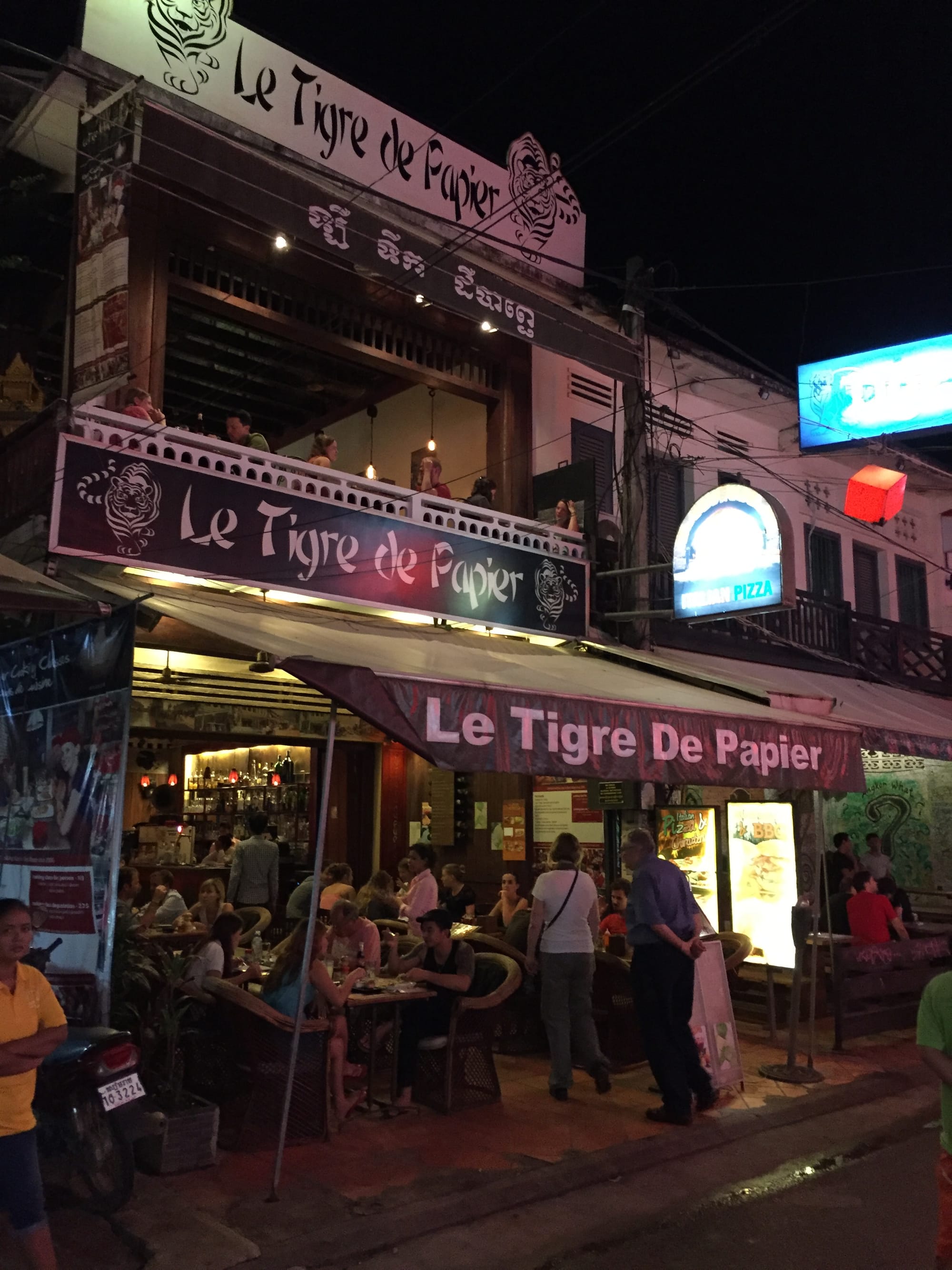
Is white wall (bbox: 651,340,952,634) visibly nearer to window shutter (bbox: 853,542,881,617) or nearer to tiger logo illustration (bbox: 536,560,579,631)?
window shutter (bbox: 853,542,881,617)

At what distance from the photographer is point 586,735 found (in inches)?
279

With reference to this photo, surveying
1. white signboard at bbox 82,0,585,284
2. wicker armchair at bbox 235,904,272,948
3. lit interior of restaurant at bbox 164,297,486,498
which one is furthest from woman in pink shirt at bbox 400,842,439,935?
white signboard at bbox 82,0,585,284

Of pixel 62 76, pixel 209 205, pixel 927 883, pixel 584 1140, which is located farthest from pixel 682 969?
pixel 927 883

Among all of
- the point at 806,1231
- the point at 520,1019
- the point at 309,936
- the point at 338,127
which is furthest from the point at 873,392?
the point at 309,936

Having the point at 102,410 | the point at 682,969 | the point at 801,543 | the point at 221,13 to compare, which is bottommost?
the point at 682,969

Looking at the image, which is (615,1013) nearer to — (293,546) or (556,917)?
(556,917)

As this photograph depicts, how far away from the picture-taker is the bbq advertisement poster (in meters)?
Answer: 6.25

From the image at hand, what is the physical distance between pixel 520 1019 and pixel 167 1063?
4.12 m

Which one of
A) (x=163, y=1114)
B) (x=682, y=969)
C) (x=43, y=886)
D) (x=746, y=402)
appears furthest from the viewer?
(x=746, y=402)

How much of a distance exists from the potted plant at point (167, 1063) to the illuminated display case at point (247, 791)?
25.3 feet

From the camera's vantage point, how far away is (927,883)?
1878 centimetres

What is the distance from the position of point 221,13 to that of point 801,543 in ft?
39.2

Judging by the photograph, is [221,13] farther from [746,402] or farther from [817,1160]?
[817,1160]

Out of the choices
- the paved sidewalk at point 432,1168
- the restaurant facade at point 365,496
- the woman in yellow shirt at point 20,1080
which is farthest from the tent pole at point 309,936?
the woman in yellow shirt at point 20,1080
